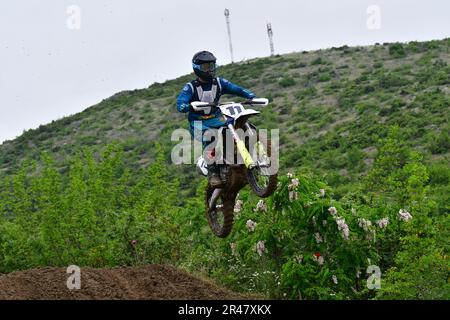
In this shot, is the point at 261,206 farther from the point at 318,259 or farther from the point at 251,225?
the point at 318,259

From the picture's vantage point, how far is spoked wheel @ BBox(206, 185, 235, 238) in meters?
12.6

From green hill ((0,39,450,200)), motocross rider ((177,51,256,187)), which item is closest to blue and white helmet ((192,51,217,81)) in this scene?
motocross rider ((177,51,256,187))

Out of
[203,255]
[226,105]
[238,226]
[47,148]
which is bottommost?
[47,148]

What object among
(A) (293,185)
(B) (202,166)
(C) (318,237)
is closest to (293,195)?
(A) (293,185)

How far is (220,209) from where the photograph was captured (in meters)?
13.0

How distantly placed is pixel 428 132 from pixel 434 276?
25.2 m

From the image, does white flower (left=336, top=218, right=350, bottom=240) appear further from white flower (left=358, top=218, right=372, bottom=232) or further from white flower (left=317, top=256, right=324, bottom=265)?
white flower (left=317, top=256, right=324, bottom=265)

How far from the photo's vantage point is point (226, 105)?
37.7 ft

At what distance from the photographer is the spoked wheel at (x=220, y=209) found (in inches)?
496

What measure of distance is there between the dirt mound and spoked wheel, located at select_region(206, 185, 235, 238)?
3.09 feet

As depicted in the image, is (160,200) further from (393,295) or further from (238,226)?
(393,295)

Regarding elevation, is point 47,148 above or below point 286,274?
below
